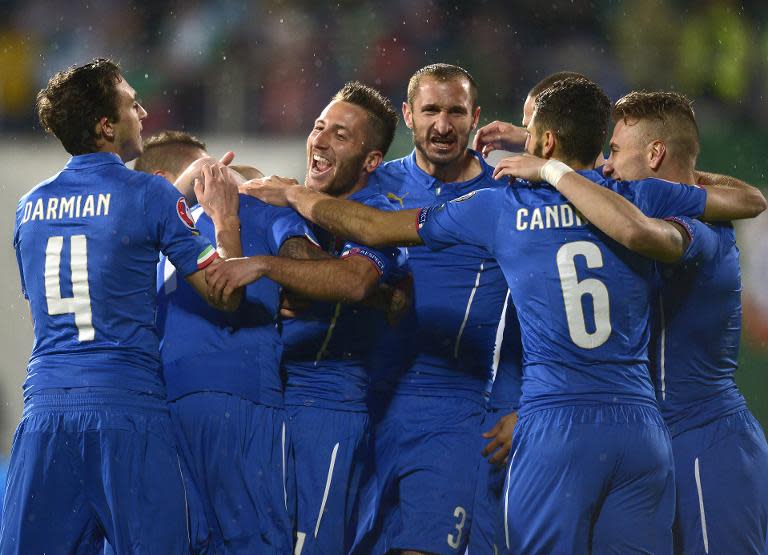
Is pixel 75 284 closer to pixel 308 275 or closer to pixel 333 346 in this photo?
pixel 308 275

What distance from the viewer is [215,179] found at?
442cm

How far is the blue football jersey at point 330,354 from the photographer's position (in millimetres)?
4578

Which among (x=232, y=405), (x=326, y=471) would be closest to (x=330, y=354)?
(x=326, y=471)

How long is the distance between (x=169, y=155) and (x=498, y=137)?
5.72ft

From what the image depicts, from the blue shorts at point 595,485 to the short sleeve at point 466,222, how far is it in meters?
0.73

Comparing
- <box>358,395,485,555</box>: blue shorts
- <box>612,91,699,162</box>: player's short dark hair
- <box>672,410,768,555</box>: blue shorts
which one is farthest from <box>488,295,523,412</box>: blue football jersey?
<box>612,91,699,162</box>: player's short dark hair

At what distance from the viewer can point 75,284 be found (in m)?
3.80

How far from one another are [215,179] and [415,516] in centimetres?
174

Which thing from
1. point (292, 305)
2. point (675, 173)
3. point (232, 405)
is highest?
point (675, 173)

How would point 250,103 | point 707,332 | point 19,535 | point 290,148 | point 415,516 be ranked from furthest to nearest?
point 250,103
point 290,148
point 415,516
point 707,332
point 19,535

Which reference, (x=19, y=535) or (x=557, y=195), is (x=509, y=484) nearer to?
(x=557, y=195)

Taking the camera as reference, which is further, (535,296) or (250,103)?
Result: (250,103)

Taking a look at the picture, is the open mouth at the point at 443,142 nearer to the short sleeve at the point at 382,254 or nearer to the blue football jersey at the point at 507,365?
the short sleeve at the point at 382,254

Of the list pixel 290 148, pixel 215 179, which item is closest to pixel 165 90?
pixel 290 148
